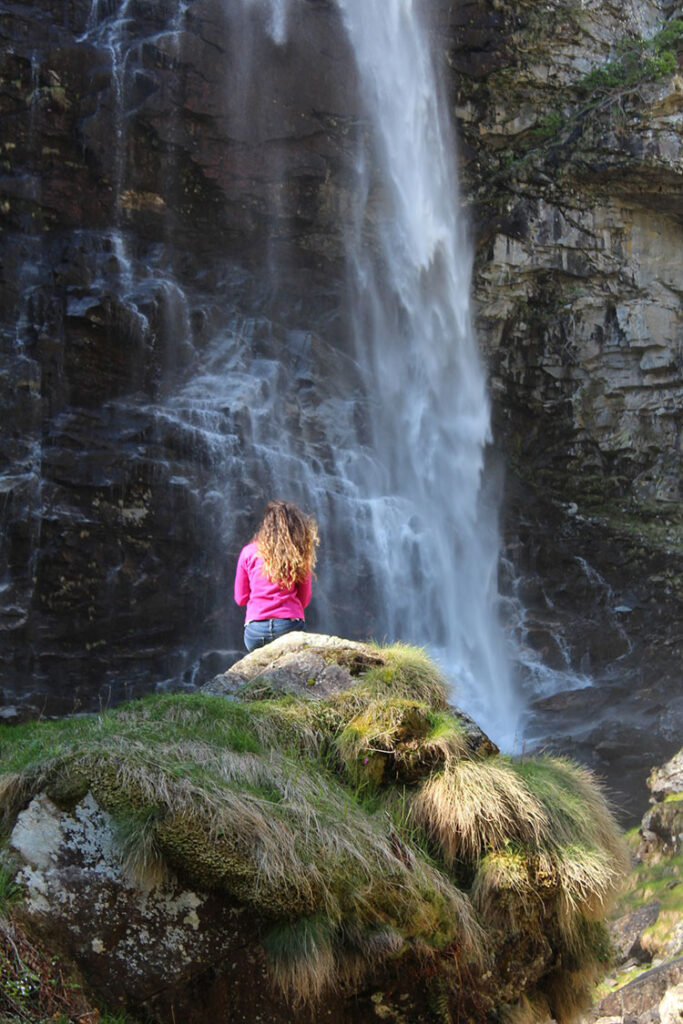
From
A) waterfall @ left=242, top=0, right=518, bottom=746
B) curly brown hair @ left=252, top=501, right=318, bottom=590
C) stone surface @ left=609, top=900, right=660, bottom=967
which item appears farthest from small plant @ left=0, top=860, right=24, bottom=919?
waterfall @ left=242, top=0, right=518, bottom=746

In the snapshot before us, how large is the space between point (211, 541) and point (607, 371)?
919 cm

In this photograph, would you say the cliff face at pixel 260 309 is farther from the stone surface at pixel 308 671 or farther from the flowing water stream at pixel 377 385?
the stone surface at pixel 308 671

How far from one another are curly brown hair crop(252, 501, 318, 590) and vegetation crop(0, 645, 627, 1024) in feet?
3.14

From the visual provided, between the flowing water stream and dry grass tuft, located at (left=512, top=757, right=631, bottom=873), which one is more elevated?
the flowing water stream

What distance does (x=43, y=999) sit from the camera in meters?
3.32

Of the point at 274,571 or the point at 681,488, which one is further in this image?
the point at 681,488

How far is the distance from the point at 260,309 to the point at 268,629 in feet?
44.0

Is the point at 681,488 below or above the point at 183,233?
below

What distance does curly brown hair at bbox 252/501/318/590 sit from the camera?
619cm

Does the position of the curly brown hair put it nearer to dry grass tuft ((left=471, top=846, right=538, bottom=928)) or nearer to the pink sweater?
the pink sweater

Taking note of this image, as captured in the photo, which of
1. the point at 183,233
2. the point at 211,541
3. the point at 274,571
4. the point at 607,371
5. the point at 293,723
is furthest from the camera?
the point at 607,371

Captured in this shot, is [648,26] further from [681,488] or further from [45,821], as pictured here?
[45,821]

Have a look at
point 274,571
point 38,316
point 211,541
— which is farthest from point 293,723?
point 38,316

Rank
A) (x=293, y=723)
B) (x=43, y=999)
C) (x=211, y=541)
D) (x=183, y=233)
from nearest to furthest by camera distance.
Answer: (x=43, y=999) < (x=293, y=723) < (x=211, y=541) < (x=183, y=233)
